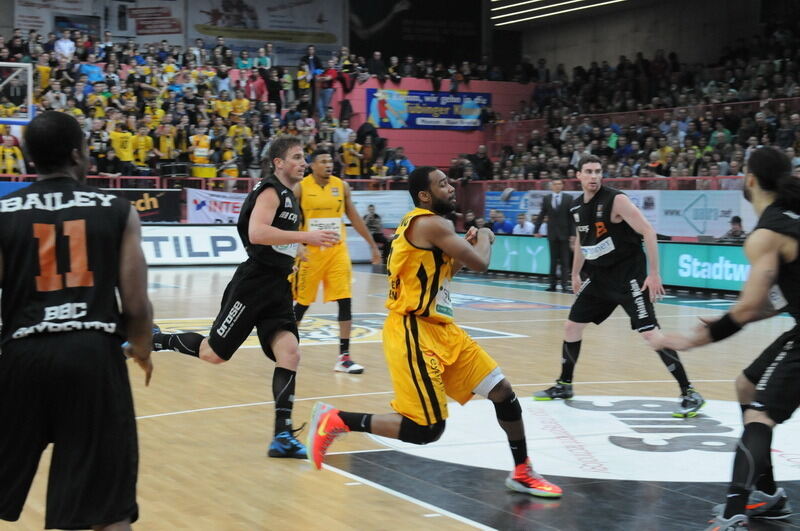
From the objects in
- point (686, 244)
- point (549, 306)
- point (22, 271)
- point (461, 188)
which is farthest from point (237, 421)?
point (461, 188)

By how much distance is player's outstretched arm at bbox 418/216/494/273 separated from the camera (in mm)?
5203

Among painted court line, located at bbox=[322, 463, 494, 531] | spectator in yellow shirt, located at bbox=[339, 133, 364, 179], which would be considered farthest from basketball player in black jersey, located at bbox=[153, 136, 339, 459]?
spectator in yellow shirt, located at bbox=[339, 133, 364, 179]

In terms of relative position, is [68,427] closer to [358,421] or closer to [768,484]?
[358,421]

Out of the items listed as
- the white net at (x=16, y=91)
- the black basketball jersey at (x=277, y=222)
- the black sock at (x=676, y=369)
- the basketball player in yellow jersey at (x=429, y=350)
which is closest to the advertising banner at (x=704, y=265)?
the black sock at (x=676, y=369)

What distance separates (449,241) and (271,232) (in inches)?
62.8

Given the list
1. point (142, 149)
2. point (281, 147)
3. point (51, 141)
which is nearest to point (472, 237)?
→ point (281, 147)

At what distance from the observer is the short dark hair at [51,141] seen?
3369mm

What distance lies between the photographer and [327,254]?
9.64 m

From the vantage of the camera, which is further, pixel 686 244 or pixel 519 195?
Result: pixel 519 195

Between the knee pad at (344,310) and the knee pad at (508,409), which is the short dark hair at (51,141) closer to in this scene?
the knee pad at (508,409)

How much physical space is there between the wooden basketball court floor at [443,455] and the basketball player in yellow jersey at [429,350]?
1.16 feet

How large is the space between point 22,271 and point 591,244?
17.8 feet

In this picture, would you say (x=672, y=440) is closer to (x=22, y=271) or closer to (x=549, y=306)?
(x=22, y=271)

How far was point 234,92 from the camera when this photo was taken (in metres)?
28.3
